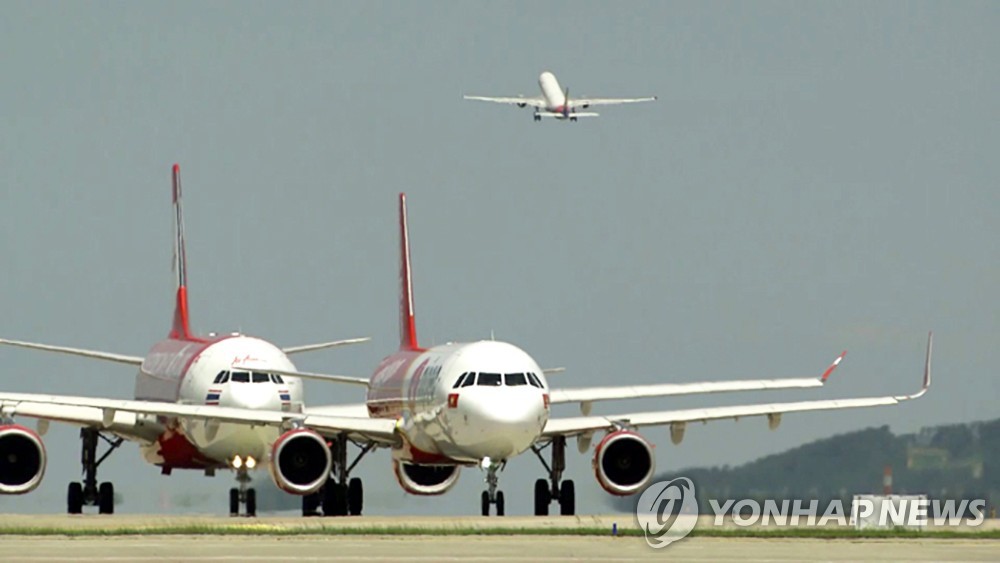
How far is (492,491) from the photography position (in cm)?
5528

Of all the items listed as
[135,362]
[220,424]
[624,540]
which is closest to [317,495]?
[220,424]

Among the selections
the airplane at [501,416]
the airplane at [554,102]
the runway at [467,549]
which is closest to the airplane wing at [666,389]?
the airplane at [501,416]

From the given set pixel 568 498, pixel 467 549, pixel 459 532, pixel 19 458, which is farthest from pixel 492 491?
pixel 467 549

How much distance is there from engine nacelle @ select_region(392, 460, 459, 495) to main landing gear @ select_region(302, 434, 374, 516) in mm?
1262

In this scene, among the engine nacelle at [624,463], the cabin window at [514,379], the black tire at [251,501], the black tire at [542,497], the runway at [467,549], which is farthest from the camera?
the black tire at [251,501]

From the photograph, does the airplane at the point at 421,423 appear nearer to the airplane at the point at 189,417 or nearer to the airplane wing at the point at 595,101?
the airplane at the point at 189,417

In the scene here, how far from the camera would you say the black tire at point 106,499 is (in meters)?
66.4

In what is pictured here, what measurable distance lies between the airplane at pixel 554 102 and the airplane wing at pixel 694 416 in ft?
221

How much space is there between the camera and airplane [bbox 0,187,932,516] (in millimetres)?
53969

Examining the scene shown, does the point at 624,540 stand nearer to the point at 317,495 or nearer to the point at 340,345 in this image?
the point at 317,495

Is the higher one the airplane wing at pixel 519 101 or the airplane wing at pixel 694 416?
the airplane wing at pixel 519 101

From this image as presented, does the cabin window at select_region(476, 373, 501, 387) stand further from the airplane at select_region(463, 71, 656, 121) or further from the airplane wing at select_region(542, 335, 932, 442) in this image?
the airplane at select_region(463, 71, 656, 121)

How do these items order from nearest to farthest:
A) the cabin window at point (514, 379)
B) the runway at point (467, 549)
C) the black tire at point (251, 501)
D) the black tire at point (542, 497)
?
the runway at point (467, 549) → the cabin window at point (514, 379) → the black tire at point (542, 497) → the black tire at point (251, 501)

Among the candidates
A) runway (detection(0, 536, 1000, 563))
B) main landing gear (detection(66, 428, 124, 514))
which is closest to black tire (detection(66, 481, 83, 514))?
main landing gear (detection(66, 428, 124, 514))
